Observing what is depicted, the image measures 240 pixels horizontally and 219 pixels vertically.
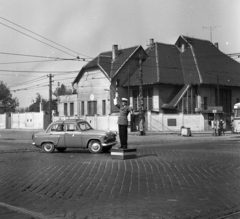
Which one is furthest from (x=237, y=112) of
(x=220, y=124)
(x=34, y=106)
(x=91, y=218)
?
(x=34, y=106)

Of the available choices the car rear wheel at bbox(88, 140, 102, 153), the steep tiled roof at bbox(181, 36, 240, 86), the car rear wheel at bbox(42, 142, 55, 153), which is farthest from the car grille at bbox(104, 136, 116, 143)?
the steep tiled roof at bbox(181, 36, 240, 86)

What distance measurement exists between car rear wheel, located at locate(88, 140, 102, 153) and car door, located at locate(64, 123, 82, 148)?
55 cm

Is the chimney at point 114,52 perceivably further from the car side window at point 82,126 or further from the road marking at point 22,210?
the road marking at point 22,210

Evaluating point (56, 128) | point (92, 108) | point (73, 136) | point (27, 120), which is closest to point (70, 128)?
point (73, 136)

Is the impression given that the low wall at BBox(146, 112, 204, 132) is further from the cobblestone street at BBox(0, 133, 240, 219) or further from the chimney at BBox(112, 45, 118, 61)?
the cobblestone street at BBox(0, 133, 240, 219)

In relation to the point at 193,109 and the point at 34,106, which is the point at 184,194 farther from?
the point at 34,106

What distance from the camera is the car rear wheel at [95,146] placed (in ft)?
58.1

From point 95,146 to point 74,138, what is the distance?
1.10 m

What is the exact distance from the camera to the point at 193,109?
53594mm

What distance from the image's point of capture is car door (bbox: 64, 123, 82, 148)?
59.2 ft

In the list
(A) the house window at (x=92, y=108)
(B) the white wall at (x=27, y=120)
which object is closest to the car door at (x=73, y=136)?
(A) the house window at (x=92, y=108)

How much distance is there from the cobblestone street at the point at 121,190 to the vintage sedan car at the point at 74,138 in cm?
488

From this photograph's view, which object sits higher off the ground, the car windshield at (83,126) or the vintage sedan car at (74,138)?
the car windshield at (83,126)

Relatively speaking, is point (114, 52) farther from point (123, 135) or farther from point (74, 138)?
point (123, 135)
